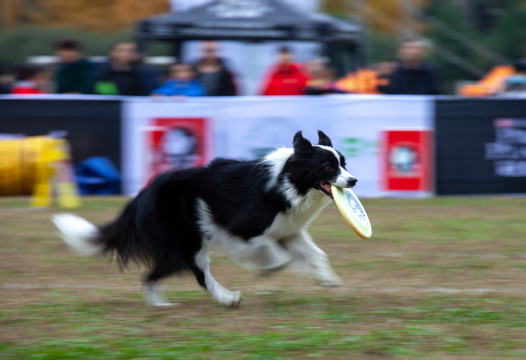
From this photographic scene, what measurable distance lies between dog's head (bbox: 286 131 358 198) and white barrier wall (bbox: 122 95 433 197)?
17.7 feet

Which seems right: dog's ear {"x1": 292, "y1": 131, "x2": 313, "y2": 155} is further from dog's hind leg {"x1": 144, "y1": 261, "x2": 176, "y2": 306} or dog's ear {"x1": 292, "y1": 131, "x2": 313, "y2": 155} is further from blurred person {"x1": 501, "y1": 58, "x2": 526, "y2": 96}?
blurred person {"x1": 501, "y1": 58, "x2": 526, "y2": 96}

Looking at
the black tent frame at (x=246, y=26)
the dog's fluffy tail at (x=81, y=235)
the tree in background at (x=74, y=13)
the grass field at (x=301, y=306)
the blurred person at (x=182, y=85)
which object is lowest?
the grass field at (x=301, y=306)

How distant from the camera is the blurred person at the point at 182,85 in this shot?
11422mm

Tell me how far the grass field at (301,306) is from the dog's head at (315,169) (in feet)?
2.57

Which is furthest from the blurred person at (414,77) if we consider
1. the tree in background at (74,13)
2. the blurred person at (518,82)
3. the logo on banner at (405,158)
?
the tree in background at (74,13)

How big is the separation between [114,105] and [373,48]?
19391mm

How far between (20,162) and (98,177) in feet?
4.27

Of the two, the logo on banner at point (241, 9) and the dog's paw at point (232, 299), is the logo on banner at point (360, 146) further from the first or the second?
the dog's paw at point (232, 299)

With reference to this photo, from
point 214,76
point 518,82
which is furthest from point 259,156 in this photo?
point 518,82

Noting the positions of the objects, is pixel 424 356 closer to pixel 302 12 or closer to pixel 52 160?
pixel 52 160

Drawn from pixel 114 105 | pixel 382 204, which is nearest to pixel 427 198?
pixel 382 204

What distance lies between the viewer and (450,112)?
11.2 meters

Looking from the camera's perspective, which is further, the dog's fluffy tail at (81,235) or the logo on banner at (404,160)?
the logo on banner at (404,160)

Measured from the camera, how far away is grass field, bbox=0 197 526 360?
4.49 meters
